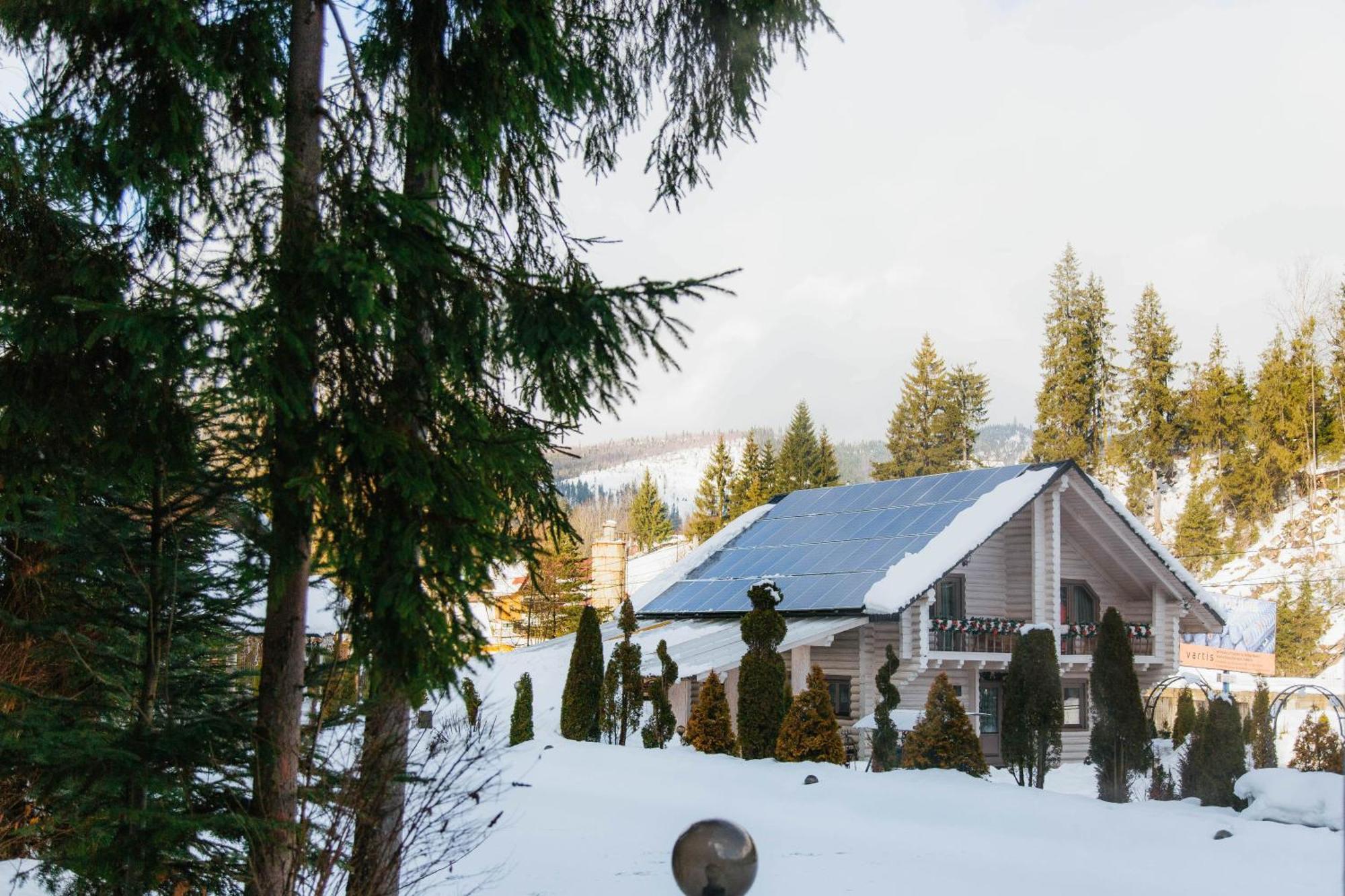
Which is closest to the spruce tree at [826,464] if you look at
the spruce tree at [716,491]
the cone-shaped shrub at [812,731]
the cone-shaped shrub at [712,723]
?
the spruce tree at [716,491]

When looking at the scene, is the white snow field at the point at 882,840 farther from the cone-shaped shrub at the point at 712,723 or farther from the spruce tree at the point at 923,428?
the spruce tree at the point at 923,428

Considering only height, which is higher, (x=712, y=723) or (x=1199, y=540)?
(x=1199, y=540)

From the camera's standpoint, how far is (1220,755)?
12125 mm

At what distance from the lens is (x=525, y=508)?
620 centimetres

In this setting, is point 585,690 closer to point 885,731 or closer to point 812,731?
point 812,731

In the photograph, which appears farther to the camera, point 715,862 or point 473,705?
point 473,705

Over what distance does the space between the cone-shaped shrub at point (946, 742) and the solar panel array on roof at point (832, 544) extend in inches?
208

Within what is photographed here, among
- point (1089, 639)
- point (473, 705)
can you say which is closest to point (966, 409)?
point (1089, 639)

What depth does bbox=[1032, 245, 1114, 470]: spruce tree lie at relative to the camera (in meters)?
54.2

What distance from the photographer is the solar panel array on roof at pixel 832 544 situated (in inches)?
819

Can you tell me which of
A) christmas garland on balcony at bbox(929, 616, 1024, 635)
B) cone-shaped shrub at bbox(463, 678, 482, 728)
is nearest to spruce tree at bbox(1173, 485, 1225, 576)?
christmas garland on balcony at bbox(929, 616, 1024, 635)

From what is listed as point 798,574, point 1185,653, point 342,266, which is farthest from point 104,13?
point 1185,653

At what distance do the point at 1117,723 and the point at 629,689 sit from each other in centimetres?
846

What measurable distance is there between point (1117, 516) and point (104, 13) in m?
Result: 21.1
